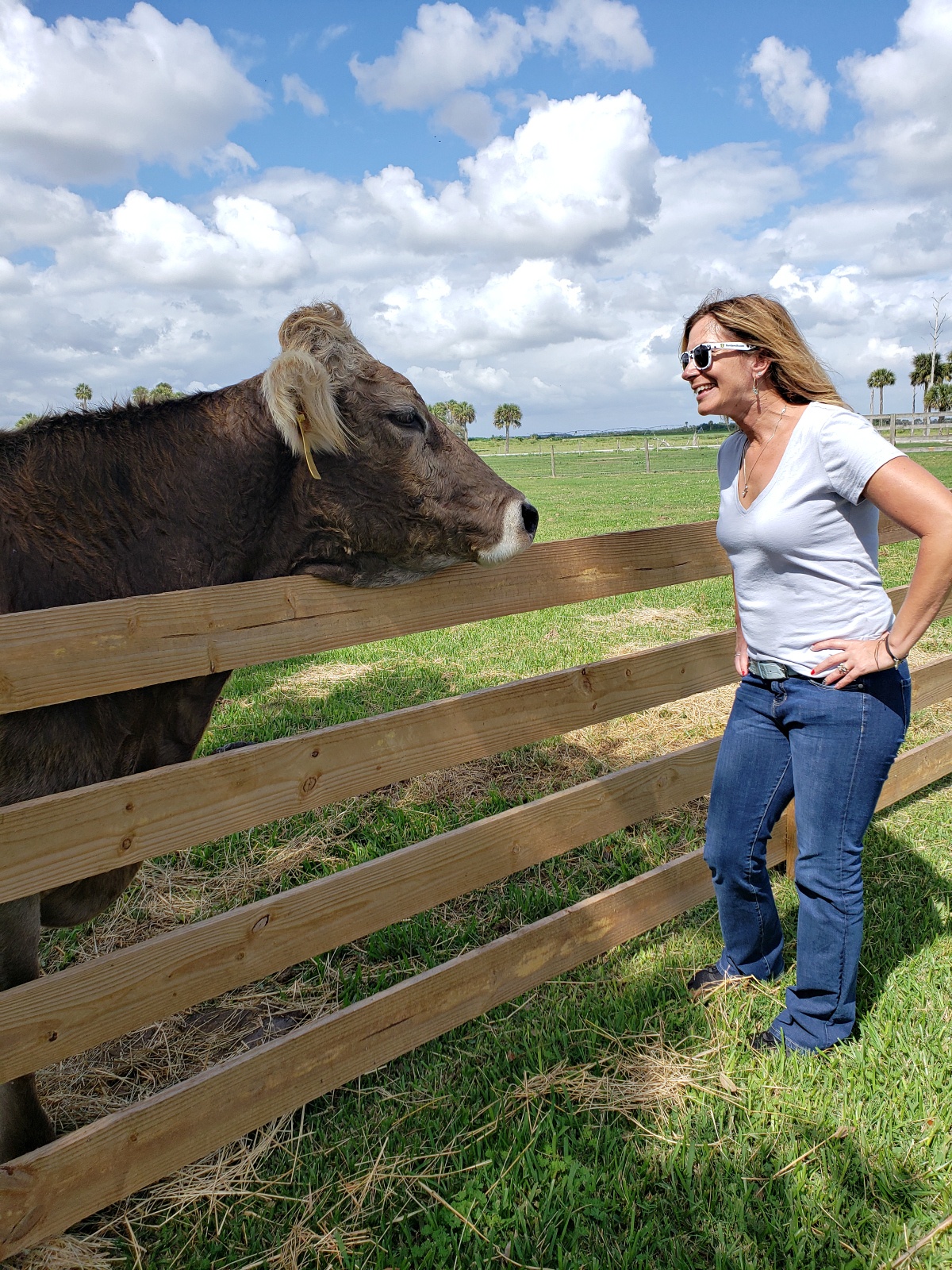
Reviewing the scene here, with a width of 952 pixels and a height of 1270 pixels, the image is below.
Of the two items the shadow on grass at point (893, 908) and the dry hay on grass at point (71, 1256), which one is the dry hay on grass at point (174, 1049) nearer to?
the dry hay on grass at point (71, 1256)

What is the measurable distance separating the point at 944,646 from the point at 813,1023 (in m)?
6.40

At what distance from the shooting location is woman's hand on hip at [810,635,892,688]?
2.46 meters

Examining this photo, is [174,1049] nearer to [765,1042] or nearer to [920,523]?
[765,1042]

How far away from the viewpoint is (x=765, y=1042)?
9.23 ft

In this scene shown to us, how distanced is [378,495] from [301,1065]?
6.11ft

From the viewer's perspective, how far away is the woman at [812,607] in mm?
2369

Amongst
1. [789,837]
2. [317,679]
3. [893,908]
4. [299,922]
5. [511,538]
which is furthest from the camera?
[317,679]

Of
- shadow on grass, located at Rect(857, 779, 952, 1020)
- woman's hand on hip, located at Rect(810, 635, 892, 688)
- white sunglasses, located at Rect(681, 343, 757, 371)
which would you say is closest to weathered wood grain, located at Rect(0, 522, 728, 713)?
white sunglasses, located at Rect(681, 343, 757, 371)

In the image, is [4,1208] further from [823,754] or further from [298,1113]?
[823,754]

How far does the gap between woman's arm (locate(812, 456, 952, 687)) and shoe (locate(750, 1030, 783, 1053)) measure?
1468 millimetres

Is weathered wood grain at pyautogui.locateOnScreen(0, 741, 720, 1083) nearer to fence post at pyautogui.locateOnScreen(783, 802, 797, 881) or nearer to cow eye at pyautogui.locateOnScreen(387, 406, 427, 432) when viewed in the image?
fence post at pyautogui.locateOnScreen(783, 802, 797, 881)

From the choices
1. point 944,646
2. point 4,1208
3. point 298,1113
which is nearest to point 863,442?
point 298,1113

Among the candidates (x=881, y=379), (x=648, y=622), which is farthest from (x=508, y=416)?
(x=648, y=622)

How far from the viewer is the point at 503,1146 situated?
2.44 m
